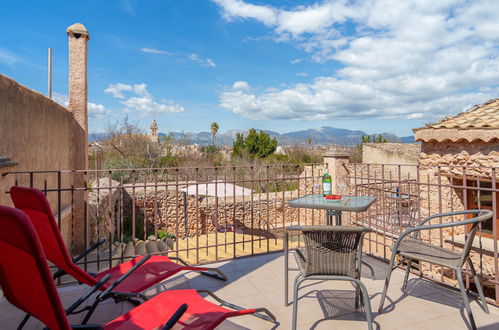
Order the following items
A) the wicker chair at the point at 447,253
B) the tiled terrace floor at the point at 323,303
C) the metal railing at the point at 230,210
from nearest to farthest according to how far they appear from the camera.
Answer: the wicker chair at the point at 447,253 < the tiled terrace floor at the point at 323,303 < the metal railing at the point at 230,210

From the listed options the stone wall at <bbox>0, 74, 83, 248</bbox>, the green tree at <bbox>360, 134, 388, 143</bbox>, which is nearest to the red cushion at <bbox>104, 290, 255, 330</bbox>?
the stone wall at <bbox>0, 74, 83, 248</bbox>

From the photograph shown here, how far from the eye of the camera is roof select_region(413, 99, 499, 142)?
5.04 metres

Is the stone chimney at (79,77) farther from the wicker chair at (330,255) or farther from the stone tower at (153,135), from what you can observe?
the stone tower at (153,135)

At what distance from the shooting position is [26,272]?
121cm

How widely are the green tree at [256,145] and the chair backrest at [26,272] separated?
93.5ft

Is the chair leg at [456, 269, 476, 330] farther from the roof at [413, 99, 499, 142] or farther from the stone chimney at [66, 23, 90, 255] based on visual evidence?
the stone chimney at [66, 23, 90, 255]

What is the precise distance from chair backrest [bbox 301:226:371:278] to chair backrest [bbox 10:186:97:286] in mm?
1576

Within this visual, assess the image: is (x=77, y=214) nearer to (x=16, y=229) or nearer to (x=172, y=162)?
(x=16, y=229)

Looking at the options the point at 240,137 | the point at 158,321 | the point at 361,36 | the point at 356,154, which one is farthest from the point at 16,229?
the point at 240,137

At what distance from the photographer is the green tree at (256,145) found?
30297mm

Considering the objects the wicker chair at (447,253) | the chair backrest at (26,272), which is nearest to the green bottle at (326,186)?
the wicker chair at (447,253)

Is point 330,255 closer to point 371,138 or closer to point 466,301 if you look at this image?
point 466,301

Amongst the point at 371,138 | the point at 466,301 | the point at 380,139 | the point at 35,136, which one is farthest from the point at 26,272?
the point at 371,138

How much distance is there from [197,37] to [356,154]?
57.0 feet
